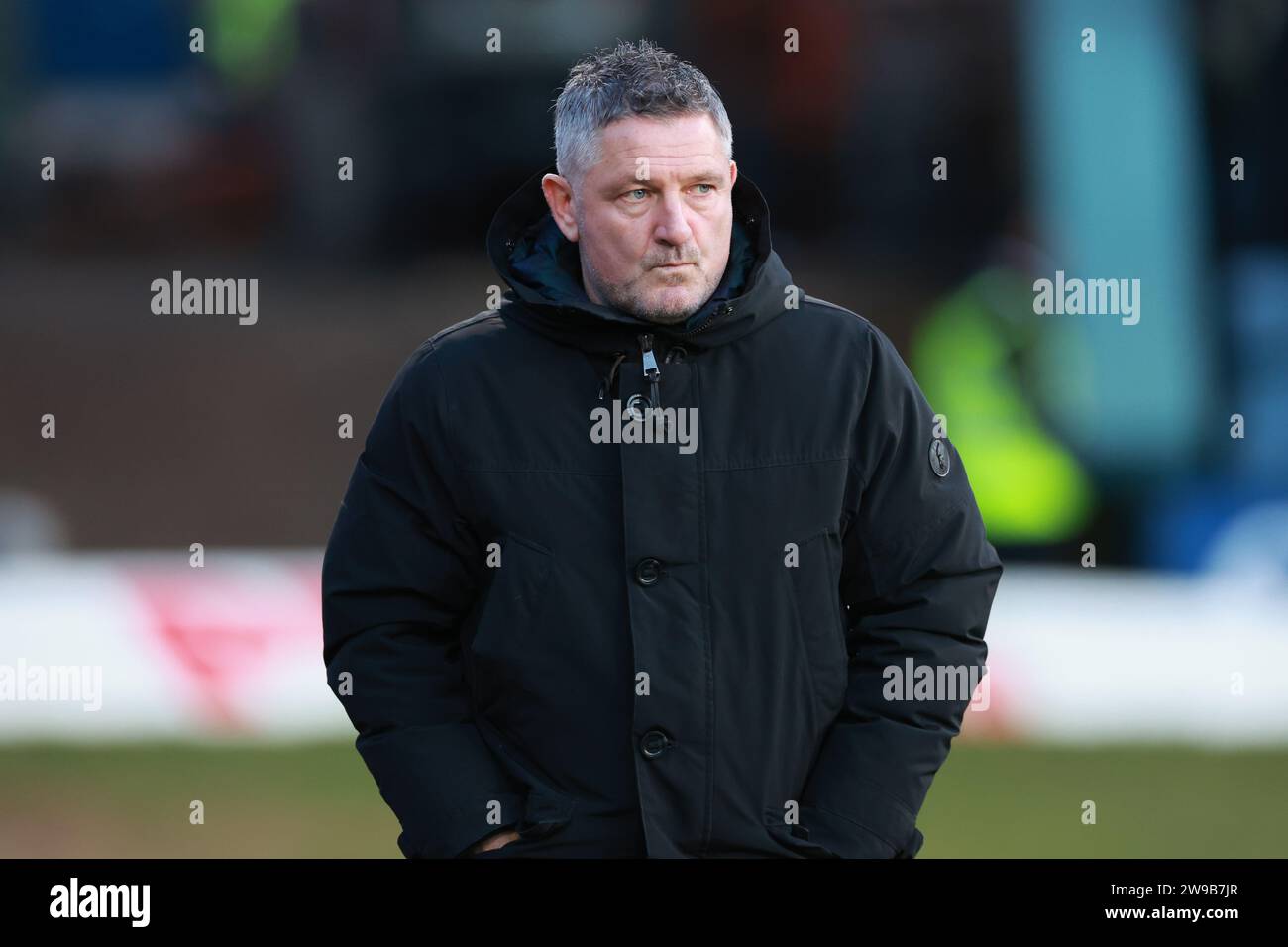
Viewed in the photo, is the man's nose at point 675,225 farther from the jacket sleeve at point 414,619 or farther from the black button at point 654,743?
the black button at point 654,743

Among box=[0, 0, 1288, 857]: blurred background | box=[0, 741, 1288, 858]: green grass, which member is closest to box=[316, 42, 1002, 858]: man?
box=[0, 741, 1288, 858]: green grass

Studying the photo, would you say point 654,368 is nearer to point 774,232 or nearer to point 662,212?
point 662,212

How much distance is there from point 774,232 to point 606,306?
487 centimetres

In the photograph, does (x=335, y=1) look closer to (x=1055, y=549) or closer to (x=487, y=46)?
(x=487, y=46)

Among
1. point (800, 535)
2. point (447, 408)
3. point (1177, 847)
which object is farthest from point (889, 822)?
point (1177, 847)

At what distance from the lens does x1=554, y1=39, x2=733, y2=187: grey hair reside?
7.86 feet

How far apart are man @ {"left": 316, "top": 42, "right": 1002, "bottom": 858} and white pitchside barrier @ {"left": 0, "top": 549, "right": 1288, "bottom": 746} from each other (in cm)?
380

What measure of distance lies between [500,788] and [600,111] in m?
0.90

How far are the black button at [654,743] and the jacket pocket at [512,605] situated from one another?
7.4 inches

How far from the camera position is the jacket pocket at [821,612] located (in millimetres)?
2412

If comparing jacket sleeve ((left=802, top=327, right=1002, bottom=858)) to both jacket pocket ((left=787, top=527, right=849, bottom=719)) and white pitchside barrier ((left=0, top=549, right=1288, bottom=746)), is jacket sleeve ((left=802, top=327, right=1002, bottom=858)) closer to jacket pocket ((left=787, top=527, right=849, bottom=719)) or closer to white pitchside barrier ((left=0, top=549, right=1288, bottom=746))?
jacket pocket ((left=787, top=527, right=849, bottom=719))

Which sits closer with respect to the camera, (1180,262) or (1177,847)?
(1177,847)

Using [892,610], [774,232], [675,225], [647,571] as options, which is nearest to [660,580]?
[647,571]

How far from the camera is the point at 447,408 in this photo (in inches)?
96.7
